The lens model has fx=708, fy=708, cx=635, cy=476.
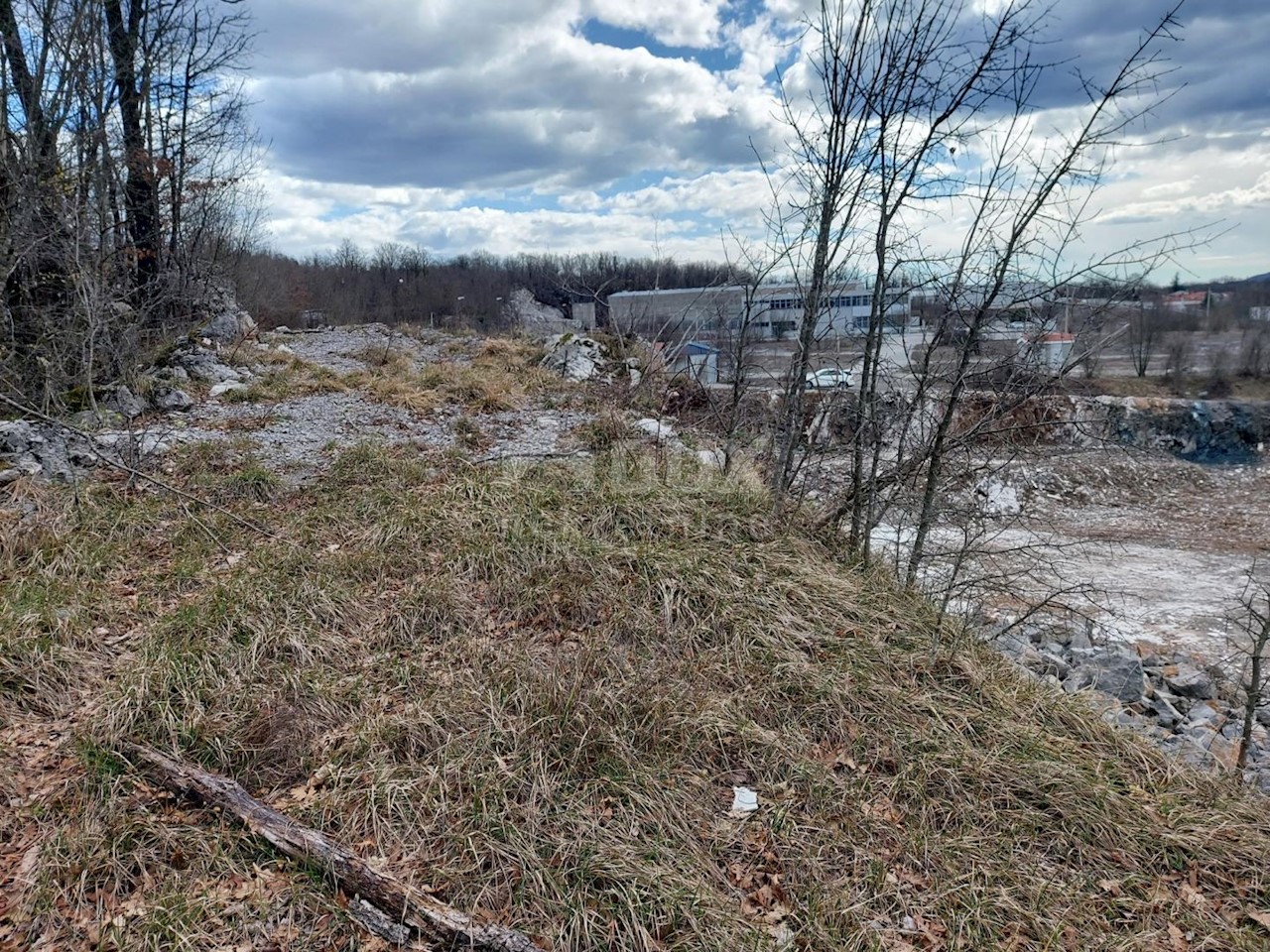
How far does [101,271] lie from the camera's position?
8.17 m

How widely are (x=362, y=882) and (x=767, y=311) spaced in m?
4.42

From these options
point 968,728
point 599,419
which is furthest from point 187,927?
point 599,419

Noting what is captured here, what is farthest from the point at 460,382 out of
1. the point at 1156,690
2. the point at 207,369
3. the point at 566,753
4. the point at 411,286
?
the point at 411,286

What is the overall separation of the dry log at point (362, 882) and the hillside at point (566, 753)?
2.2 inches

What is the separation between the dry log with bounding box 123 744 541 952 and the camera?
2137 mm

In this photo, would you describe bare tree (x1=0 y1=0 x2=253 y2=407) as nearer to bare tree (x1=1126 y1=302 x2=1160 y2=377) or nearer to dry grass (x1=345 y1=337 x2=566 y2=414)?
dry grass (x1=345 y1=337 x2=566 y2=414)

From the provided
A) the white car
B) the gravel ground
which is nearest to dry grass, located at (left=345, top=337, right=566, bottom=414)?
the gravel ground

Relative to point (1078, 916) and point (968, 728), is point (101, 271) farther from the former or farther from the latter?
point (1078, 916)

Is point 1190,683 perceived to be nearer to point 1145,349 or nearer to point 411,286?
point 1145,349

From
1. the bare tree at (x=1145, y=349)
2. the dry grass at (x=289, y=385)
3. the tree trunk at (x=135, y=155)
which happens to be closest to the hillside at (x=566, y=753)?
the dry grass at (x=289, y=385)

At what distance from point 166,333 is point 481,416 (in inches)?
221

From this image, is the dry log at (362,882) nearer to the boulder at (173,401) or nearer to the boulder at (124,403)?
the boulder at (124,403)

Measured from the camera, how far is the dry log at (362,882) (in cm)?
214

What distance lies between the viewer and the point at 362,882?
2.25 meters
